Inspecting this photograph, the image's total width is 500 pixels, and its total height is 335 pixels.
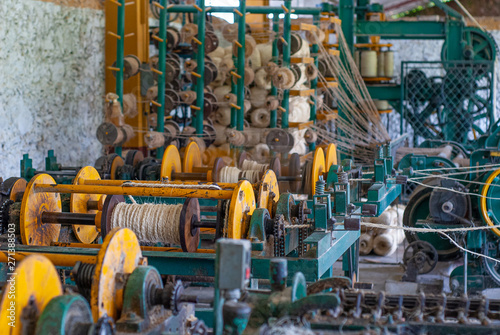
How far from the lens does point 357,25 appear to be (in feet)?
38.8

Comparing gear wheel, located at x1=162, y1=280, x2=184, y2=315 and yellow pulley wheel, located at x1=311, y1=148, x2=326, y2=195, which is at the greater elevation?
yellow pulley wheel, located at x1=311, y1=148, x2=326, y2=195

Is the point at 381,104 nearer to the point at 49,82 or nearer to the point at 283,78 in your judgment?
the point at 283,78

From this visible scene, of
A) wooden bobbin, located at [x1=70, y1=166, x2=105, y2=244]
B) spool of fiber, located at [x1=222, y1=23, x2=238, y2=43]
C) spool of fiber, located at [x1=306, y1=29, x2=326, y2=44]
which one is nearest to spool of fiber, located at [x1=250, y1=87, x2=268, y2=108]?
spool of fiber, located at [x1=222, y1=23, x2=238, y2=43]

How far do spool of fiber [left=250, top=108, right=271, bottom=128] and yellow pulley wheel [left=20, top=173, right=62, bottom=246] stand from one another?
572 cm

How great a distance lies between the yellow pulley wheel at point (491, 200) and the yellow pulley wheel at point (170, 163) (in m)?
2.98

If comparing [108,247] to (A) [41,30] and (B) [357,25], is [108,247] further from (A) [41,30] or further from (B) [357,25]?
(B) [357,25]

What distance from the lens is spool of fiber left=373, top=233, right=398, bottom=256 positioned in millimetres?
8141

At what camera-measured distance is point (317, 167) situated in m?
6.48

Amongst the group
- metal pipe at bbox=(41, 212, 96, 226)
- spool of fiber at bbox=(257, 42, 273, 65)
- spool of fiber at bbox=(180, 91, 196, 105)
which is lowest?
metal pipe at bbox=(41, 212, 96, 226)

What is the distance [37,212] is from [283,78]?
510cm

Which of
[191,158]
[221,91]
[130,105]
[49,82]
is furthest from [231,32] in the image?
[191,158]

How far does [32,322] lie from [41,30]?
7.15 meters

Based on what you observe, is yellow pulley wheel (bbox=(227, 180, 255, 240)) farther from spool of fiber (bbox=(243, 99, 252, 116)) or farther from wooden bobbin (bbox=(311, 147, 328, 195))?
spool of fiber (bbox=(243, 99, 252, 116))

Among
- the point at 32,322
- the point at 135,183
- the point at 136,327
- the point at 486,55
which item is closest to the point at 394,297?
the point at 136,327
